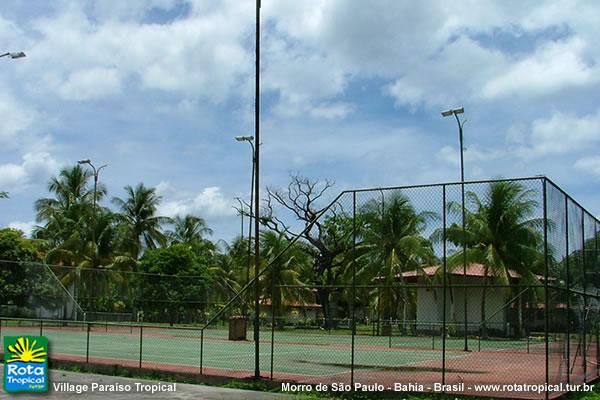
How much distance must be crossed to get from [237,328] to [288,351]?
718 cm

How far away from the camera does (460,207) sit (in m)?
15.3

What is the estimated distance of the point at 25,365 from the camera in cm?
1440

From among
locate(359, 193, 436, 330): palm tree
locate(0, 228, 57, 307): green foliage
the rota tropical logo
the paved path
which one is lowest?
the paved path

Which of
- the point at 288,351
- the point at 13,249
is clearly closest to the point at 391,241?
the point at 288,351

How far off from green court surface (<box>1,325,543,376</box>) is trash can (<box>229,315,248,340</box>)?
513 millimetres

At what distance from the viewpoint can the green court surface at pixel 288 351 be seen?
19609 millimetres

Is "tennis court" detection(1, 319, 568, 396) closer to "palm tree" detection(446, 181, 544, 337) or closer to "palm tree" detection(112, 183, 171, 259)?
"palm tree" detection(446, 181, 544, 337)

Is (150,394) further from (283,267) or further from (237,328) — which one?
(283,267)

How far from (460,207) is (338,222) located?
19.6 ft

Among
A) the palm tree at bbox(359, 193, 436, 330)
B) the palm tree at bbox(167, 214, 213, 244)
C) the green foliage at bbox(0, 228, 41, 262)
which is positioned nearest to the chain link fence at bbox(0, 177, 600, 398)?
the palm tree at bbox(359, 193, 436, 330)

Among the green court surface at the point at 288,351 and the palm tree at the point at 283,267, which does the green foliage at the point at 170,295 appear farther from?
the green court surface at the point at 288,351

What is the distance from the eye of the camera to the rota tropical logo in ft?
43.7

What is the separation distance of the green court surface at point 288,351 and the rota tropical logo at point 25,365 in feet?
9.16

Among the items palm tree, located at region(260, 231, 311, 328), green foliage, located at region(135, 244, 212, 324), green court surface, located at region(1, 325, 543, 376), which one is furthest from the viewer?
green foliage, located at region(135, 244, 212, 324)
